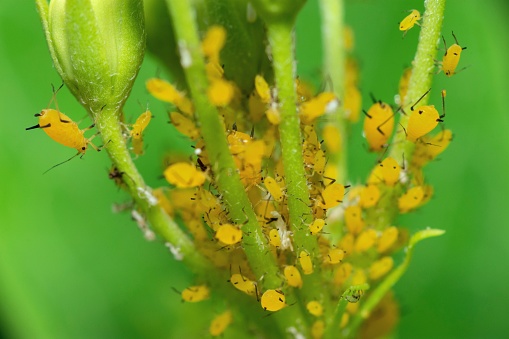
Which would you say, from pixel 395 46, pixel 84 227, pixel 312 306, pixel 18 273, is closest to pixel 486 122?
pixel 395 46

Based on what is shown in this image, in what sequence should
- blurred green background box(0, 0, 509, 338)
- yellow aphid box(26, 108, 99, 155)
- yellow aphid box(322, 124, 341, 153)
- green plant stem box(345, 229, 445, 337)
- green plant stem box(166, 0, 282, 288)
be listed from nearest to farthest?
green plant stem box(166, 0, 282, 288) → yellow aphid box(26, 108, 99, 155) → green plant stem box(345, 229, 445, 337) → yellow aphid box(322, 124, 341, 153) → blurred green background box(0, 0, 509, 338)

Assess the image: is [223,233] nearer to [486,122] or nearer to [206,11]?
[206,11]

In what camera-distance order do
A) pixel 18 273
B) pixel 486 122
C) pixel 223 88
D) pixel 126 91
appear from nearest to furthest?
pixel 223 88
pixel 126 91
pixel 18 273
pixel 486 122

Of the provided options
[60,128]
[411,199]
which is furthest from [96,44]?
[411,199]

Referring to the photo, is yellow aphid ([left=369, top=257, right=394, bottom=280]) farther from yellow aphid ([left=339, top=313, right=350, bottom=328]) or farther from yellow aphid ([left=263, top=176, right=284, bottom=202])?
yellow aphid ([left=263, top=176, right=284, bottom=202])

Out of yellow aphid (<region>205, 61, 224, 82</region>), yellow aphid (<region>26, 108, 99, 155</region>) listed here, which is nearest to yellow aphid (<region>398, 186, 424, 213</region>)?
yellow aphid (<region>205, 61, 224, 82</region>)
